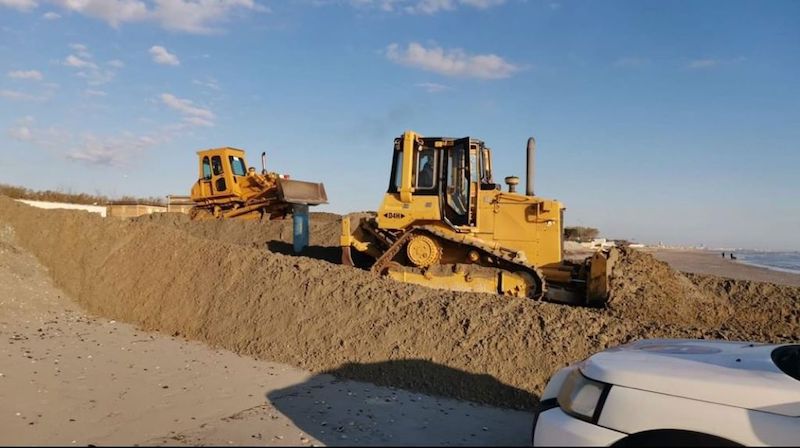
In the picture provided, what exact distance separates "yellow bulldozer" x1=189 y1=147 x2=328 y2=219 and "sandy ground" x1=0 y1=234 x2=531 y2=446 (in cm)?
1242

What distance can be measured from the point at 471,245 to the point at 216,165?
1374 centimetres

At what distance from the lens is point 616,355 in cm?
365

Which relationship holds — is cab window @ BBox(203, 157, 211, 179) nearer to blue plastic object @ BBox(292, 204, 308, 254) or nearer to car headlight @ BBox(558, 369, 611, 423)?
blue plastic object @ BBox(292, 204, 308, 254)

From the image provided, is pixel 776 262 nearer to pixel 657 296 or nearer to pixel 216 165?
pixel 216 165

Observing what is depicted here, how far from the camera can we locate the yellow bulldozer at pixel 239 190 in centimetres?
2058

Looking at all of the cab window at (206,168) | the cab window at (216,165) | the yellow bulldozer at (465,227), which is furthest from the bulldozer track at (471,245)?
the cab window at (206,168)

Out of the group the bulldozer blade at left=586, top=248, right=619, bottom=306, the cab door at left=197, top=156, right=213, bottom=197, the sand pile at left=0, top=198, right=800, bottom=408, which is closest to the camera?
the sand pile at left=0, top=198, right=800, bottom=408

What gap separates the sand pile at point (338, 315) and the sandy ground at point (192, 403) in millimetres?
378

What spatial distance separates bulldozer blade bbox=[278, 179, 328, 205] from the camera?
20.1 metres

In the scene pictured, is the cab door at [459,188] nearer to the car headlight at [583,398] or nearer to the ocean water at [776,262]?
the car headlight at [583,398]

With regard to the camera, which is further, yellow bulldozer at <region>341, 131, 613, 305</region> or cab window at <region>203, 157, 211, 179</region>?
cab window at <region>203, 157, 211, 179</region>

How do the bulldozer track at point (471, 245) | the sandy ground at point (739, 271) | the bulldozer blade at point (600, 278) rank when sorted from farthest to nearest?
the sandy ground at point (739, 271)
the bulldozer track at point (471, 245)
the bulldozer blade at point (600, 278)

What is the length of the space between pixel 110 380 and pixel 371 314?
3145 mm

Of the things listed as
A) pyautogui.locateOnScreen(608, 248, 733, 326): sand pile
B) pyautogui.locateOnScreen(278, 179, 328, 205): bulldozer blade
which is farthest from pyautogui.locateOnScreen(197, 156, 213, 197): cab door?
pyautogui.locateOnScreen(608, 248, 733, 326): sand pile
